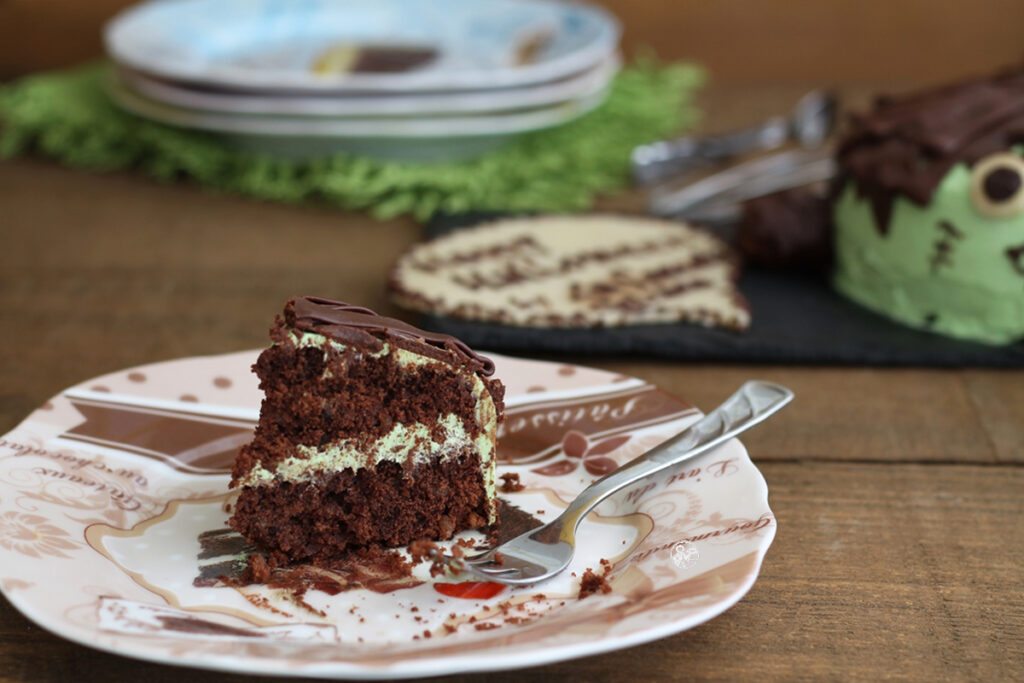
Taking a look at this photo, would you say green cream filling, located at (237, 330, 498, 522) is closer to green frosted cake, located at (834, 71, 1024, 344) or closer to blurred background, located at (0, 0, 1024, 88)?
green frosted cake, located at (834, 71, 1024, 344)

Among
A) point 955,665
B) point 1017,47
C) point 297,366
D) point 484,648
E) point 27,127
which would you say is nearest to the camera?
point 484,648

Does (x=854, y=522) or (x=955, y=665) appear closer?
(x=955, y=665)

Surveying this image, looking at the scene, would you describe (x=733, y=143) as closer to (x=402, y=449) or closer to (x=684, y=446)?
(x=684, y=446)

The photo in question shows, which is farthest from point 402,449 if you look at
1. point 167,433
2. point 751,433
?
point 751,433

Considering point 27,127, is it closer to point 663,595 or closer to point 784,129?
point 784,129

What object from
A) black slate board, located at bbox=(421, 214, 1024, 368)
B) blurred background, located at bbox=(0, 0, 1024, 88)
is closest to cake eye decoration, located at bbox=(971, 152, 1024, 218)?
black slate board, located at bbox=(421, 214, 1024, 368)

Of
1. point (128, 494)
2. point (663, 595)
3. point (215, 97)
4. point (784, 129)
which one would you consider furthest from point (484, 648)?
point (784, 129)
